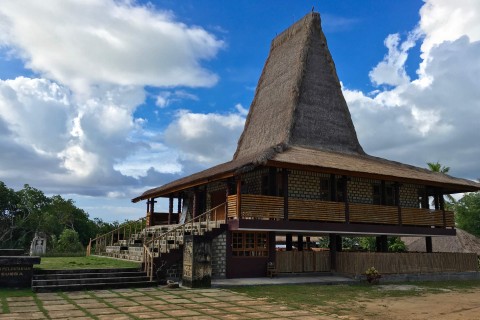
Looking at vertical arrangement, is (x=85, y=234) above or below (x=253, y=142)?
below

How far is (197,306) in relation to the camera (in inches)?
390

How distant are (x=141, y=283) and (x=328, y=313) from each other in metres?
6.13

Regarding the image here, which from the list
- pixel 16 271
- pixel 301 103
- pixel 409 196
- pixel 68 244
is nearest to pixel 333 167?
pixel 301 103

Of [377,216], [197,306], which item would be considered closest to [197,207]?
[377,216]

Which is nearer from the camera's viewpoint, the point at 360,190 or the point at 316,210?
the point at 316,210

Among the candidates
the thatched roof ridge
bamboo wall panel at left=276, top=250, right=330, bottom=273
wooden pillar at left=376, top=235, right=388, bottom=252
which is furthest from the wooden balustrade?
wooden pillar at left=376, top=235, right=388, bottom=252

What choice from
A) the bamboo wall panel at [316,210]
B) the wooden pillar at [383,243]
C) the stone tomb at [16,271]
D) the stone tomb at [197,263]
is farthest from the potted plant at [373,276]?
the stone tomb at [16,271]

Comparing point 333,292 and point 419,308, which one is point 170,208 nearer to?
point 333,292

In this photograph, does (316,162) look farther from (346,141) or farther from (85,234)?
(85,234)

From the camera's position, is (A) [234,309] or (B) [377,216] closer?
(A) [234,309]

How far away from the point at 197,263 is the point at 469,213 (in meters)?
36.5

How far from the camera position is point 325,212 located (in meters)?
17.7

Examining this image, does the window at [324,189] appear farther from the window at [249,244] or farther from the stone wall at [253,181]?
the window at [249,244]

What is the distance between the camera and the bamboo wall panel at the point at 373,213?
18672mm
